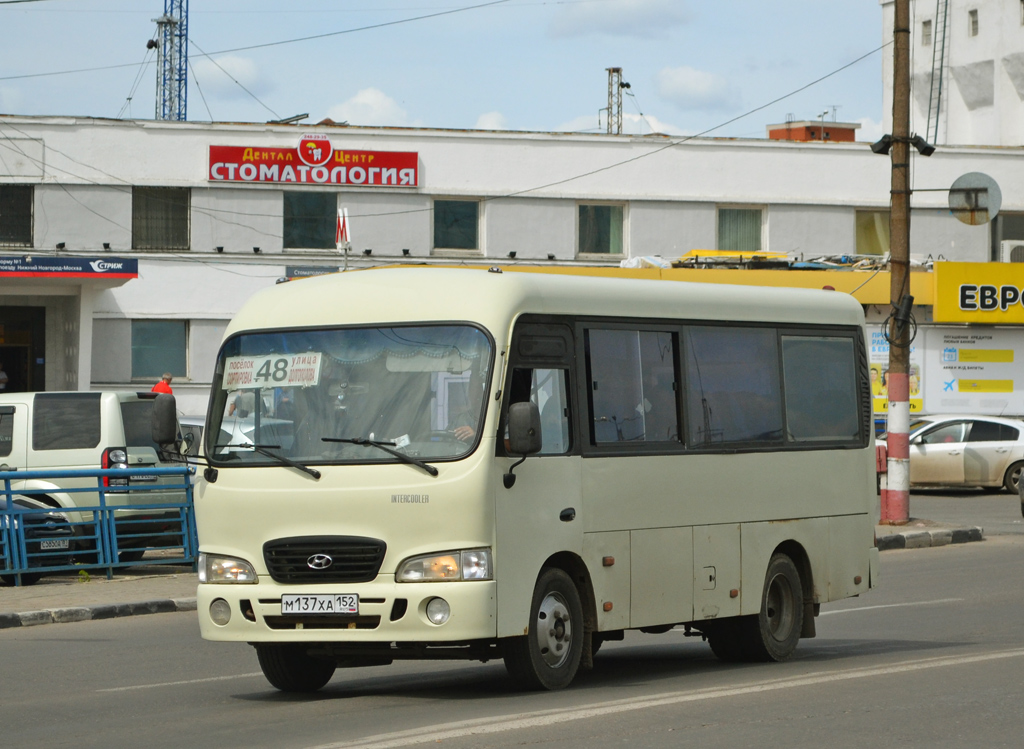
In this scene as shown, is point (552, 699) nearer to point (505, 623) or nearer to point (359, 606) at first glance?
point (505, 623)

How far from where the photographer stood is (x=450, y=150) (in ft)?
130

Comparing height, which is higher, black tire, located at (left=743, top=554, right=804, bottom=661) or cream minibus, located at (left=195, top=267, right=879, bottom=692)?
cream minibus, located at (left=195, top=267, right=879, bottom=692)

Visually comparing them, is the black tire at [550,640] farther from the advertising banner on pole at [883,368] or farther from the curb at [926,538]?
the advertising banner on pole at [883,368]

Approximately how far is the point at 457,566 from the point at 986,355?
29371 mm

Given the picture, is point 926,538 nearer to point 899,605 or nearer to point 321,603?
point 899,605

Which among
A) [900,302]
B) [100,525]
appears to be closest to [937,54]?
[900,302]

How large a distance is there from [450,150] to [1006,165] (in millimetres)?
15783

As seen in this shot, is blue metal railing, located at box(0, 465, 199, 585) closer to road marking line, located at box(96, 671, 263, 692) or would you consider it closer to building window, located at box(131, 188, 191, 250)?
road marking line, located at box(96, 671, 263, 692)

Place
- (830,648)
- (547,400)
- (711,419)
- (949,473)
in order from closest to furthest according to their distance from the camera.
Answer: (547,400) → (711,419) → (830,648) → (949,473)

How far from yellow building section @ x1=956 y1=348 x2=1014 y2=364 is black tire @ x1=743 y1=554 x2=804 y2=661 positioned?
83.8 feet

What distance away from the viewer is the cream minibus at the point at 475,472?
335 inches

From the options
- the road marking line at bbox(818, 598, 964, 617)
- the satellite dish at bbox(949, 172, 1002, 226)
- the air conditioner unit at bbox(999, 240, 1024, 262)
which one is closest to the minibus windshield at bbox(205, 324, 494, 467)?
the road marking line at bbox(818, 598, 964, 617)

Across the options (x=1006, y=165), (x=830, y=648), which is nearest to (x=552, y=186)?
(x=1006, y=165)

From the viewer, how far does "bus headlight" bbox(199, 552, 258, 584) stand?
889 centimetres
